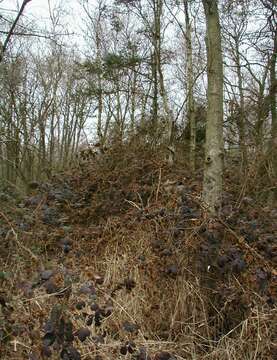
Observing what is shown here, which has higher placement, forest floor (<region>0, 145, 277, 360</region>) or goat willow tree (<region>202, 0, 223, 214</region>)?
goat willow tree (<region>202, 0, 223, 214</region>)

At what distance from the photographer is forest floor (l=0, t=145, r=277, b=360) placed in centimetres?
297

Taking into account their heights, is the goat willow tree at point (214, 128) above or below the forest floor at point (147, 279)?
above

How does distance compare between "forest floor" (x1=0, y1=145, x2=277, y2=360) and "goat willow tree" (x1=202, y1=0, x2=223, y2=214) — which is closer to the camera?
"forest floor" (x1=0, y1=145, x2=277, y2=360)

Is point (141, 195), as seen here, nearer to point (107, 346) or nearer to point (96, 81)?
point (107, 346)

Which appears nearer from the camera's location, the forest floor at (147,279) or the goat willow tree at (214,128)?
the forest floor at (147,279)

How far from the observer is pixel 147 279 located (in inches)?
176

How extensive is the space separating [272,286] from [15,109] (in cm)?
1039

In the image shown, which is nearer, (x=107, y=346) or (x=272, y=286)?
(x=107, y=346)

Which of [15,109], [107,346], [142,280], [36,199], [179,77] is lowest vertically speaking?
[107,346]

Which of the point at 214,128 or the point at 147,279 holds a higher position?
the point at 214,128

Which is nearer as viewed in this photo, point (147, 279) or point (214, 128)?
point (147, 279)

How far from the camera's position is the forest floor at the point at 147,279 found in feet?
9.75

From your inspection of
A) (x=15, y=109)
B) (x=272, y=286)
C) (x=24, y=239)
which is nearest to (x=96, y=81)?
(x=15, y=109)

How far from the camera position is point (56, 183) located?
696cm
